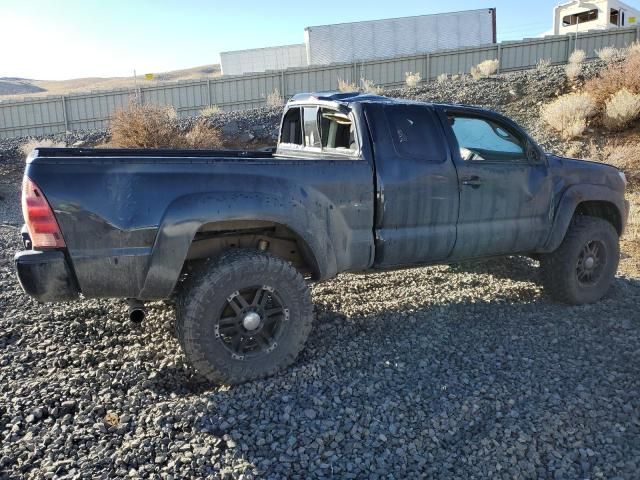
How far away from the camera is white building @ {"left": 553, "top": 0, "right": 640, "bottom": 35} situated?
3136 centimetres

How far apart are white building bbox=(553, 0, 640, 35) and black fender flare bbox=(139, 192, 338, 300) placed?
31.8 meters

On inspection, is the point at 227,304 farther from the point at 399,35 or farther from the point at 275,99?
the point at 399,35

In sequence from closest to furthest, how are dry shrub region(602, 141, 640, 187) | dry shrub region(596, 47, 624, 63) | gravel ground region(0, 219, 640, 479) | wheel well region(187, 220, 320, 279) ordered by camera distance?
1. gravel ground region(0, 219, 640, 479)
2. wheel well region(187, 220, 320, 279)
3. dry shrub region(602, 141, 640, 187)
4. dry shrub region(596, 47, 624, 63)

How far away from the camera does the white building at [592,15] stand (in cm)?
3136

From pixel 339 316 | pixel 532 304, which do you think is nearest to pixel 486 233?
pixel 532 304

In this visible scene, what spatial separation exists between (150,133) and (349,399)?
14.4m

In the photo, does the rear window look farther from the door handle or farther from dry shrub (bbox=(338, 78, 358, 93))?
dry shrub (bbox=(338, 78, 358, 93))

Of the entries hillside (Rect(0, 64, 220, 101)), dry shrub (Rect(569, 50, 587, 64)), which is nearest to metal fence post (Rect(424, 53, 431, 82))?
dry shrub (Rect(569, 50, 587, 64))

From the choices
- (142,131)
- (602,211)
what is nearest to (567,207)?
(602,211)

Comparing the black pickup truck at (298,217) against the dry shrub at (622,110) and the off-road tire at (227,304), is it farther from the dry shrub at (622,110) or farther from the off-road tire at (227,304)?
the dry shrub at (622,110)

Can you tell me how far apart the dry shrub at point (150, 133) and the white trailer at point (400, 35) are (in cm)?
1778

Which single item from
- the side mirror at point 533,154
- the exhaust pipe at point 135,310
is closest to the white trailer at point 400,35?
the side mirror at point 533,154

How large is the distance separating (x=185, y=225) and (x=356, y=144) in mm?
1651

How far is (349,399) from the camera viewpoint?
12.7 ft
